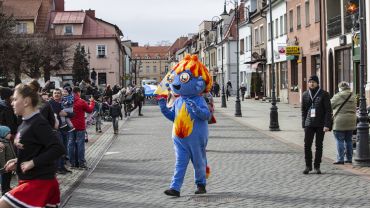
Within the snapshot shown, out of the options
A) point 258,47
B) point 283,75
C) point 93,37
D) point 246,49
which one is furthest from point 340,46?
point 93,37

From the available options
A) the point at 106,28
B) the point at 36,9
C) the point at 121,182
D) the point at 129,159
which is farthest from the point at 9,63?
the point at 106,28

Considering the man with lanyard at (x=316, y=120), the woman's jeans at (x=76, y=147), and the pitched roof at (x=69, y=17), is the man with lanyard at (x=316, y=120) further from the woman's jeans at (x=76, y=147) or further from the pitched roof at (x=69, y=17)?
the pitched roof at (x=69, y=17)

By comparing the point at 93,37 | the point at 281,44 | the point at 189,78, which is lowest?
the point at 189,78

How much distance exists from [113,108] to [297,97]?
19567mm

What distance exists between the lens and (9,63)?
38812 millimetres

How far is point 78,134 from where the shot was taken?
511 inches

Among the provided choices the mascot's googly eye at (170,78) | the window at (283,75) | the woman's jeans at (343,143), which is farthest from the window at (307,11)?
the mascot's googly eye at (170,78)

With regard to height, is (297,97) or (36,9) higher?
(36,9)

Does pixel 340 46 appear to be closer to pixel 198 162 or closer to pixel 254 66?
pixel 254 66

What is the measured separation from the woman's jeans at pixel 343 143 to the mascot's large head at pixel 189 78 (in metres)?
3.93

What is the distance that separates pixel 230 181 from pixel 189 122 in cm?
179

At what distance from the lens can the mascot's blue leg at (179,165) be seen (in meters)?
9.62

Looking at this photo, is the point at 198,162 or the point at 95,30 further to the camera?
the point at 95,30

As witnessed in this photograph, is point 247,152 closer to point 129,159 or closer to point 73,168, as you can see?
point 129,159
